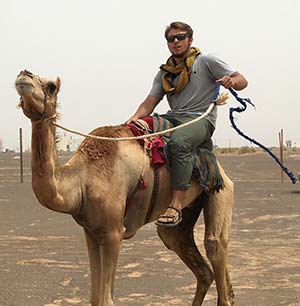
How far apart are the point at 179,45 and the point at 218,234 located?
1822 mm

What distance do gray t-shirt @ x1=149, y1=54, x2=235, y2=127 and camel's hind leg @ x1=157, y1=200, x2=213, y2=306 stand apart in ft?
3.51

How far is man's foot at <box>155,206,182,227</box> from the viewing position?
5.51 metres

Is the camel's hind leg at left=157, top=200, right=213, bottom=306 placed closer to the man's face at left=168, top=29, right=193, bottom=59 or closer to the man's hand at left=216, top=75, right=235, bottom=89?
the man's hand at left=216, top=75, right=235, bottom=89

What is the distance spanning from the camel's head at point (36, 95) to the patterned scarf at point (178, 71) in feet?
4.94

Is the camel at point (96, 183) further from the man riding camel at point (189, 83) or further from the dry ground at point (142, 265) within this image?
the dry ground at point (142, 265)

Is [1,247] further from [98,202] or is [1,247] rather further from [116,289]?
[98,202]

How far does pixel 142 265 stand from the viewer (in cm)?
947

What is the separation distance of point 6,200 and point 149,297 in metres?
13.5

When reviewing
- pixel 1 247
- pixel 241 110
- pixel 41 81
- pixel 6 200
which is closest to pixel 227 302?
pixel 241 110

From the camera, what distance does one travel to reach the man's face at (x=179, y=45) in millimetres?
5930

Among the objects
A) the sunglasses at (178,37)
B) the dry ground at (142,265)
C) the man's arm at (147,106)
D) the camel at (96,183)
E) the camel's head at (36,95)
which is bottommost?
the dry ground at (142,265)

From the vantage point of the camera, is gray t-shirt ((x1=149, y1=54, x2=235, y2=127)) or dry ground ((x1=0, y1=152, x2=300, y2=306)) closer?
gray t-shirt ((x1=149, y1=54, x2=235, y2=127))

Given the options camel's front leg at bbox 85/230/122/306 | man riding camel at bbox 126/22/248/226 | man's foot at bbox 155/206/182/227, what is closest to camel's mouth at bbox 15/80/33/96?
camel's front leg at bbox 85/230/122/306

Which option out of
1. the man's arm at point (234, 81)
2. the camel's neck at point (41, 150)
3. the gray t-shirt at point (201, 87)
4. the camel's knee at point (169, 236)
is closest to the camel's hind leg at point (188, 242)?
the camel's knee at point (169, 236)
